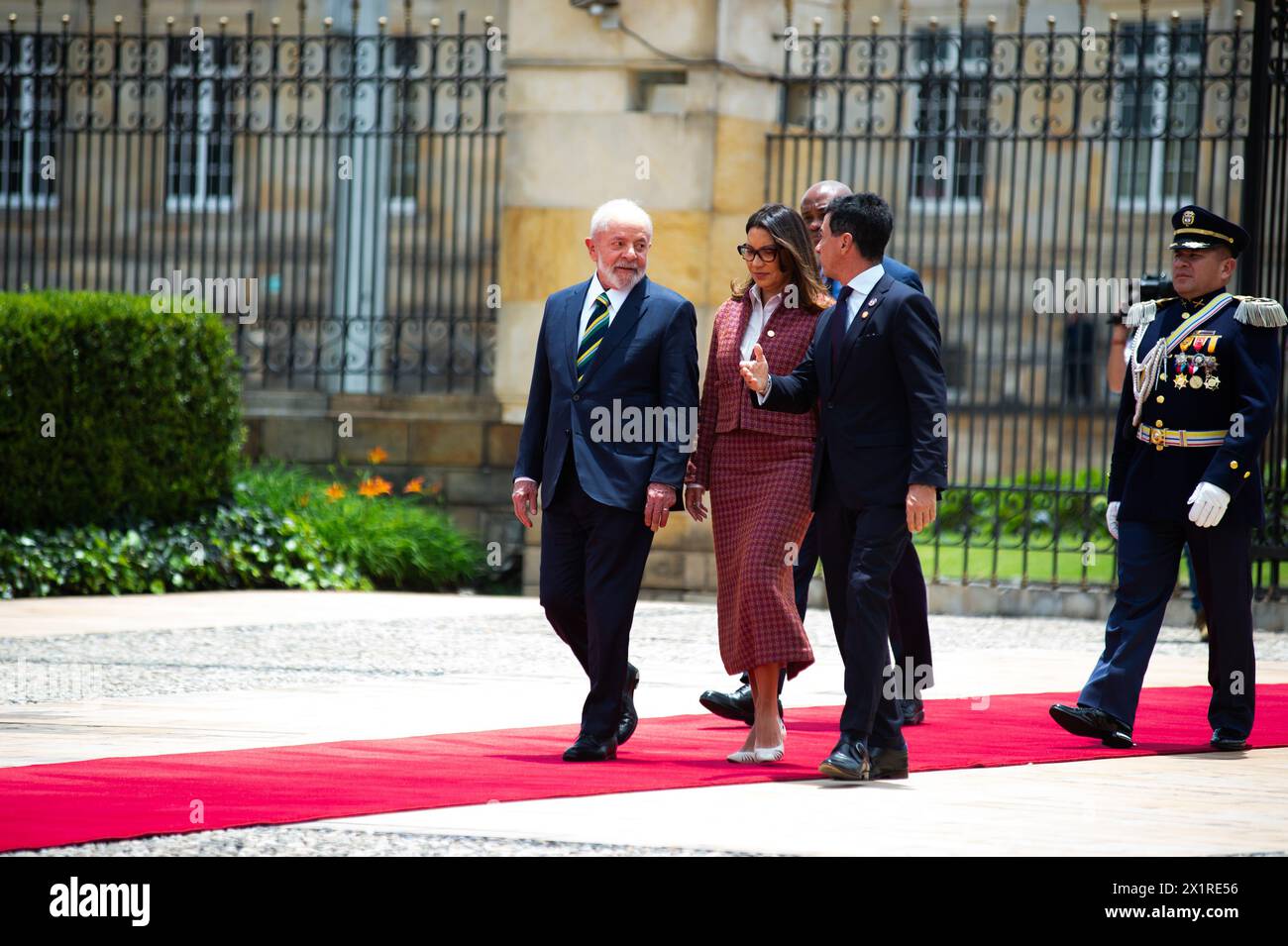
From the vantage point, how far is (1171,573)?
712cm

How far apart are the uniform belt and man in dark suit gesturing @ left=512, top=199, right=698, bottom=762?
69.5 inches

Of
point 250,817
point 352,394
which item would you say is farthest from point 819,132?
point 250,817

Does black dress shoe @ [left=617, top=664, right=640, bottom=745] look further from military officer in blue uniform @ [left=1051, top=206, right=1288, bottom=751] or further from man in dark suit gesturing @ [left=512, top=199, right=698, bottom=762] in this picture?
military officer in blue uniform @ [left=1051, top=206, right=1288, bottom=751]

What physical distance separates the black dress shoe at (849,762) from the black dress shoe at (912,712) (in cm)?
132

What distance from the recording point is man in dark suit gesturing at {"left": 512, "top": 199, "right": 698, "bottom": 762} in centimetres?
648

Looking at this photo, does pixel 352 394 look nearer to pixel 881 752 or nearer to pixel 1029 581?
pixel 1029 581

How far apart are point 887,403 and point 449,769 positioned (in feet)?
5.87

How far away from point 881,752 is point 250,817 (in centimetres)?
203

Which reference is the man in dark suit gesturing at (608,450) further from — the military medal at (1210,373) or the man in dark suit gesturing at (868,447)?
the military medal at (1210,373)

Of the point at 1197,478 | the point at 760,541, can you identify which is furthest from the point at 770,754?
the point at 1197,478

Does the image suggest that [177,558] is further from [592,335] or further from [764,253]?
[764,253]

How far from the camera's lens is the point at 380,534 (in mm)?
13289

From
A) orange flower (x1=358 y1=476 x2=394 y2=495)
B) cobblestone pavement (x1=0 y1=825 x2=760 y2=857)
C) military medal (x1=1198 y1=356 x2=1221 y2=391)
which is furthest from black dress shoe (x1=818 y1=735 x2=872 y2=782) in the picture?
orange flower (x1=358 y1=476 x2=394 y2=495)

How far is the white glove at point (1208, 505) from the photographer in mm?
6816
